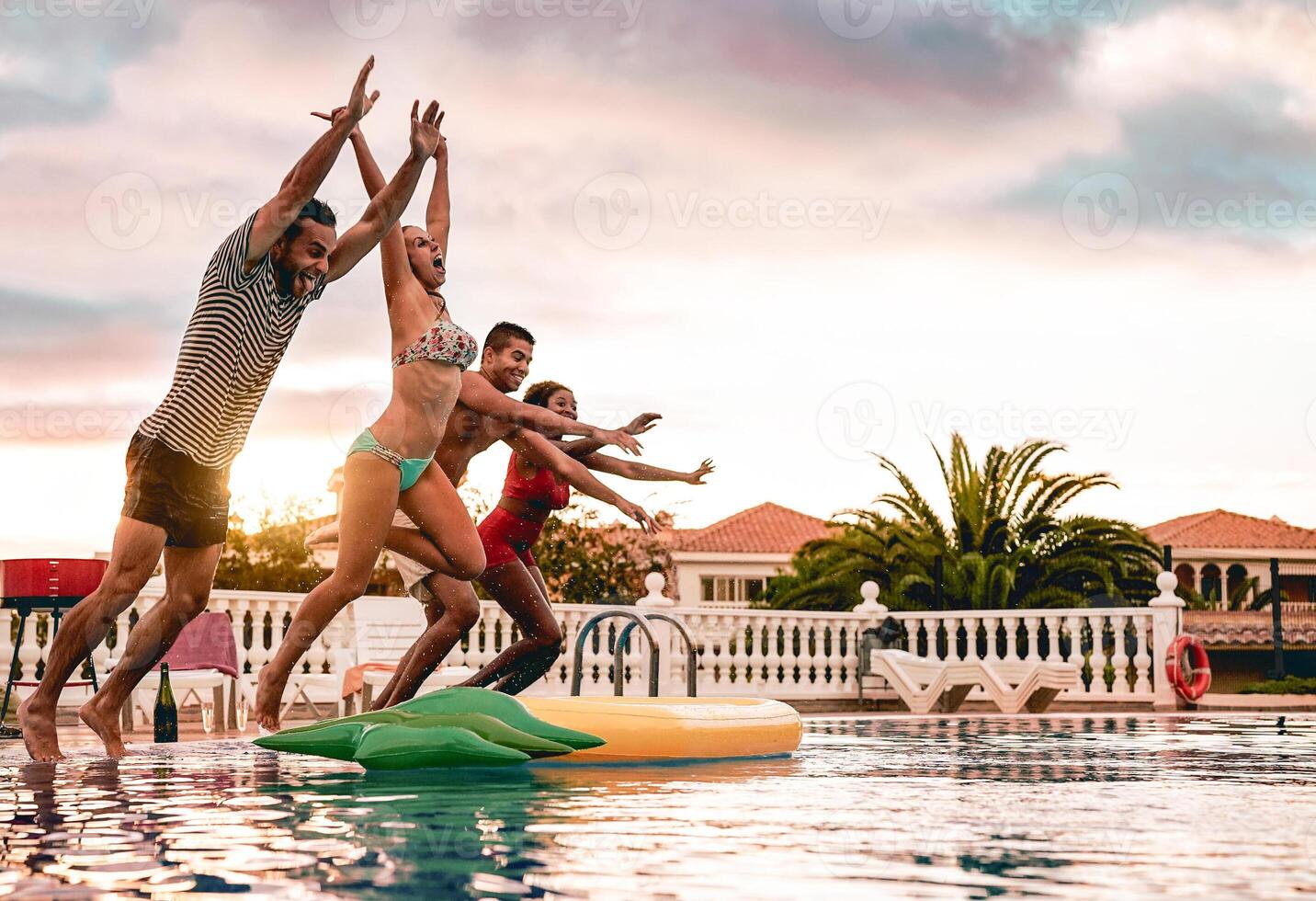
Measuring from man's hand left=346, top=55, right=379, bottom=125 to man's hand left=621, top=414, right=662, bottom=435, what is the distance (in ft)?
7.15

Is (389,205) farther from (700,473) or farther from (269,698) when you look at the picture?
(700,473)

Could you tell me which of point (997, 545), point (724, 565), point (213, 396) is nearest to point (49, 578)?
point (213, 396)

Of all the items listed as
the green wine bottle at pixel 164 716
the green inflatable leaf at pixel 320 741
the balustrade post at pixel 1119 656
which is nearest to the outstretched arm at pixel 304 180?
the green inflatable leaf at pixel 320 741

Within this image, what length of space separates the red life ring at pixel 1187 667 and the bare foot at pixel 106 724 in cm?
1377

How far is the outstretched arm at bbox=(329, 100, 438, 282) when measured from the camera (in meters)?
5.61

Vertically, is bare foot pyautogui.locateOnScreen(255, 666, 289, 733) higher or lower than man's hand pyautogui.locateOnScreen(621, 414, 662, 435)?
lower

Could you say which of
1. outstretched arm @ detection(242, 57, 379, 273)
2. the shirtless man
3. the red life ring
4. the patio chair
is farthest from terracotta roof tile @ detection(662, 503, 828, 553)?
outstretched arm @ detection(242, 57, 379, 273)

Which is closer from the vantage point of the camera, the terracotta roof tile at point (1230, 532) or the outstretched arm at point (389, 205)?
the outstretched arm at point (389, 205)

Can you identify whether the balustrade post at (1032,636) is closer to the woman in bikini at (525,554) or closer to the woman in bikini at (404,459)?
the woman in bikini at (525,554)

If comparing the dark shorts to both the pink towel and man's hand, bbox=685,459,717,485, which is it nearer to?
man's hand, bbox=685,459,717,485

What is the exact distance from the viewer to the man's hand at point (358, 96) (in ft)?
16.7

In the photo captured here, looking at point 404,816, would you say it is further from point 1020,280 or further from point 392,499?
point 1020,280

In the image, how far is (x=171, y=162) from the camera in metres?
10.0

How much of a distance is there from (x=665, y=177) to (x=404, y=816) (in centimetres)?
763
